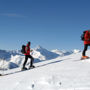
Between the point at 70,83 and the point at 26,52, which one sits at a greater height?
the point at 26,52

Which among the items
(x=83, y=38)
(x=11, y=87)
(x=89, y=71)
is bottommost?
(x=11, y=87)

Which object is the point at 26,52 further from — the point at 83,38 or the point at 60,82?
the point at 60,82

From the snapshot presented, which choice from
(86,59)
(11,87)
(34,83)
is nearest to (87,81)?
(34,83)

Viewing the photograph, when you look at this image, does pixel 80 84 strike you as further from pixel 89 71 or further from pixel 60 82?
pixel 89 71

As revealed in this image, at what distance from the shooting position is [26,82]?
10.8 m

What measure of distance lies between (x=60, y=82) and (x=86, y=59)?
593 centimetres

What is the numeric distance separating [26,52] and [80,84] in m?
8.72

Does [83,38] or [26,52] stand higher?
[83,38]

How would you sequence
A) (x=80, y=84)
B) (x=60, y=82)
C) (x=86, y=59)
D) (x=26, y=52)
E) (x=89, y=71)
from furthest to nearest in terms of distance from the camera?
(x=26, y=52), (x=86, y=59), (x=89, y=71), (x=60, y=82), (x=80, y=84)

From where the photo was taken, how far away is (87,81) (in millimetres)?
9570

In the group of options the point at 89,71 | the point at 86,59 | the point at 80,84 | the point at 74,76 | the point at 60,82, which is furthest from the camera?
the point at 86,59

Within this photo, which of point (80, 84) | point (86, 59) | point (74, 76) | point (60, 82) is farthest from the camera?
point (86, 59)

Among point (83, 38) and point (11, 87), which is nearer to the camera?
point (11, 87)

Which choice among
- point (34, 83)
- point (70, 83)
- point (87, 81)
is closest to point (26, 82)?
point (34, 83)
